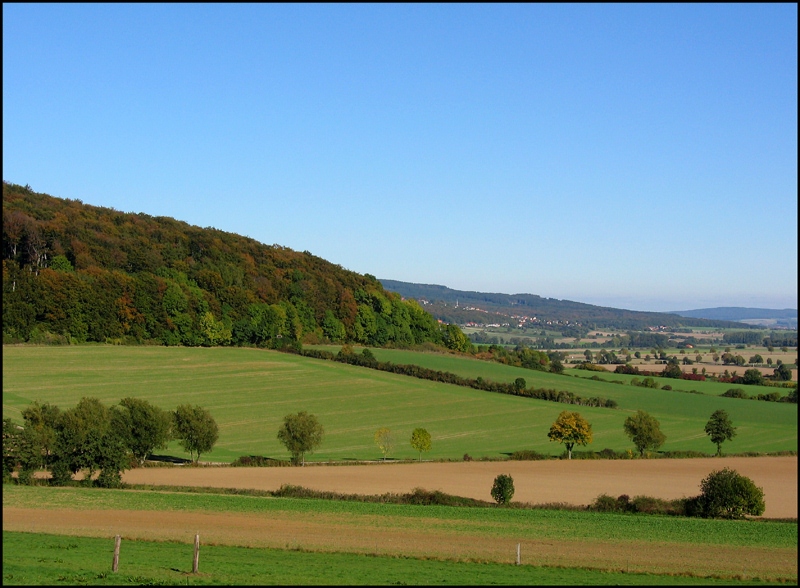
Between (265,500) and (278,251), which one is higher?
(278,251)

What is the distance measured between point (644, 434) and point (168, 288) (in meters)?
48.8

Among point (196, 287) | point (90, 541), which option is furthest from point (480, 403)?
point (90, 541)

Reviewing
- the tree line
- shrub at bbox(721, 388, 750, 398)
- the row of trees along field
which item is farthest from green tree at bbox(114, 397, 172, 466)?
shrub at bbox(721, 388, 750, 398)

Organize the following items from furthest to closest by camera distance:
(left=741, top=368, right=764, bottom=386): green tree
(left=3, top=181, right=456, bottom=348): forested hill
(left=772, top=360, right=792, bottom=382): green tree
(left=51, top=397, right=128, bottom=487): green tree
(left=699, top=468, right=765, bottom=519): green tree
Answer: (left=741, top=368, right=764, bottom=386): green tree → (left=772, top=360, right=792, bottom=382): green tree → (left=3, top=181, right=456, bottom=348): forested hill → (left=51, top=397, right=128, bottom=487): green tree → (left=699, top=468, right=765, bottom=519): green tree

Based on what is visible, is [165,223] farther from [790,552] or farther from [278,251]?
[790,552]

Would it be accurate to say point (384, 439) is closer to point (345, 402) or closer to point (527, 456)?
point (527, 456)

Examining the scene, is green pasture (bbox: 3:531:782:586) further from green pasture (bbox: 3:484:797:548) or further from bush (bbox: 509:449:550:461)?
bush (bbox: 509:449:550:461)

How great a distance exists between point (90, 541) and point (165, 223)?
84.6 m

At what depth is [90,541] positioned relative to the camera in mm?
25312

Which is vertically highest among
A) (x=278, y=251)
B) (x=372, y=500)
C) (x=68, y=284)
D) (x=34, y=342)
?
(x=278, y=251)

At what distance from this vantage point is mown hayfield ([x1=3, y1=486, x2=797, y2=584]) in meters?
21.2

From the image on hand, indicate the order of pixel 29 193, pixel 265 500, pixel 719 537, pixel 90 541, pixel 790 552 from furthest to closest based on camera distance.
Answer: pixel 29 193 < pixel 265 500 < pixel 719 537 < pixel 790 552 < pixel 90 541

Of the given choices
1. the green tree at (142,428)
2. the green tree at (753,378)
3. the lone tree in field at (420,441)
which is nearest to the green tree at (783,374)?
the green tree at (753,378)

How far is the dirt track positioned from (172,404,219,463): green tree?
3.53 meters
